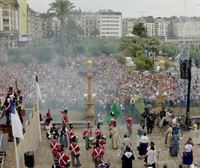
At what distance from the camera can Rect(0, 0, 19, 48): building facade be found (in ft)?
338

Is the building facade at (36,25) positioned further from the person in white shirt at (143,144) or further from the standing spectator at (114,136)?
the person in white shirt at (143,144)

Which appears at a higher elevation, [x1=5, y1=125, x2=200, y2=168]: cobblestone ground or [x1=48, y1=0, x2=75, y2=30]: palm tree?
[x1=48, y1=0, x2=75, y2=30]: palm tree

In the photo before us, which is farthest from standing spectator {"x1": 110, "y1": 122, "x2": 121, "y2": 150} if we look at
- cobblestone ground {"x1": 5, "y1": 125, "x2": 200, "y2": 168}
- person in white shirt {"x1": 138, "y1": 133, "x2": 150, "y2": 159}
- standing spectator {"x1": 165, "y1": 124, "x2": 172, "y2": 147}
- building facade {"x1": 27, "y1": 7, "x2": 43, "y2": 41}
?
building facade {"x1": 27, "y1": 7, "x2": 43, "y2": 41}

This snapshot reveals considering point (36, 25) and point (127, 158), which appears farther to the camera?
point (36, 25)

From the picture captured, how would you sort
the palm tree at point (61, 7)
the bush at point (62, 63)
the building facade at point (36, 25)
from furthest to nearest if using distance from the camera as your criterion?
the building facade at point (36, 25) → the palm tree at point (61, 7) → the bush at point (62, 63)

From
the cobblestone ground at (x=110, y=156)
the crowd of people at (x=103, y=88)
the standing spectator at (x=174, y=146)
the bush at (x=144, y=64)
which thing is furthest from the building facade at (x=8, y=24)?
the standing spectator at (x=174, y=146)

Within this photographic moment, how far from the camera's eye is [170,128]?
19781 mm

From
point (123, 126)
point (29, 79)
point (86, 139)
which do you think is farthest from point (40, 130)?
point (29, 79)

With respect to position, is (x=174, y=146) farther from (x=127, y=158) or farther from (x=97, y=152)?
(x=97, y=152)

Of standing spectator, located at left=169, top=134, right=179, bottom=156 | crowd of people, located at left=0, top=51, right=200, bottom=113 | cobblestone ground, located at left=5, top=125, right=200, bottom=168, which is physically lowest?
cobblestone ground, located at left=5, top=125, right=200, bottom=168

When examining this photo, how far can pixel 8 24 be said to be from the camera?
107062 mm

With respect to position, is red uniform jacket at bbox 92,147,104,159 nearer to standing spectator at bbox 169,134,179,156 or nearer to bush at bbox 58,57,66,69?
standing spectator at bbox 169,134,179,156

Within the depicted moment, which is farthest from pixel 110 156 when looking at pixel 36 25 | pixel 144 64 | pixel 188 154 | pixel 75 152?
pixel 36 25

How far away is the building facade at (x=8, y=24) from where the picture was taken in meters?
103
